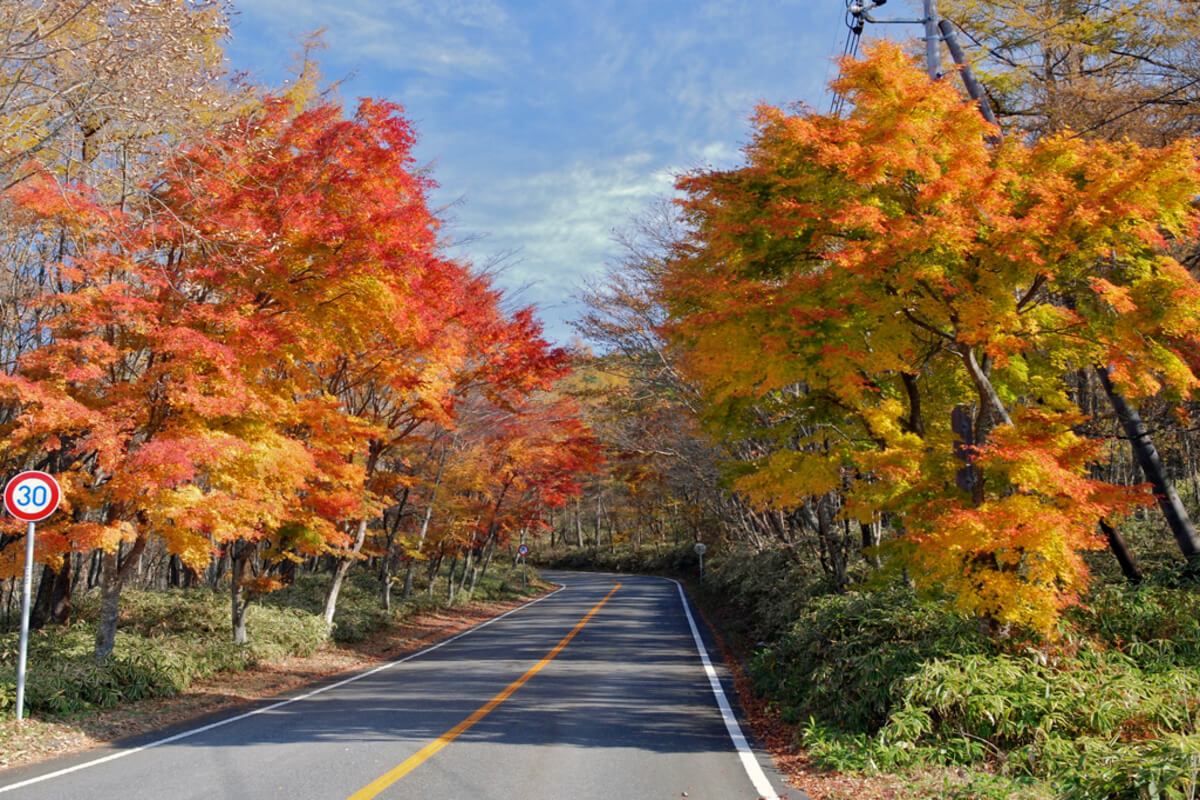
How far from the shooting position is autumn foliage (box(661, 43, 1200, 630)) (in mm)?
6797

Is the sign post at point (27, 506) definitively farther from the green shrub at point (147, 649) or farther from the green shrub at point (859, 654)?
the green shrub at point (859, 654)

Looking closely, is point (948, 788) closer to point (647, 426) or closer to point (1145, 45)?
point (1145, 45)

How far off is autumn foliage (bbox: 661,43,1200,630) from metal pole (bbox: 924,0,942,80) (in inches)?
96.0

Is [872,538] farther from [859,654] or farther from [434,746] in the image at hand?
[434,746]

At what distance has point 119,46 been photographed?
25.7 feet

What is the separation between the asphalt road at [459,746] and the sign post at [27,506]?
1.71 m

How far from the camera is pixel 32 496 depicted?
8.46 meters

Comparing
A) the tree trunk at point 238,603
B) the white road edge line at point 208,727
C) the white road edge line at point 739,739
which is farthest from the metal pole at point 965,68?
the tree trunk at point 238,603

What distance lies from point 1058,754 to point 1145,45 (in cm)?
1114

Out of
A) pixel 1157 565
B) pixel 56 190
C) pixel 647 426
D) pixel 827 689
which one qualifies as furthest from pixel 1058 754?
pixel 647 426

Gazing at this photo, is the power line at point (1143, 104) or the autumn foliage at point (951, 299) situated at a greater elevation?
the power line at point (1143, 104)

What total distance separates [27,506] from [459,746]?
5.64 metres

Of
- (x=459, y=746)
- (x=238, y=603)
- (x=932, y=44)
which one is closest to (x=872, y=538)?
(x=932, y=44)

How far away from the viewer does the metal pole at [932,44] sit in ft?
33.5
